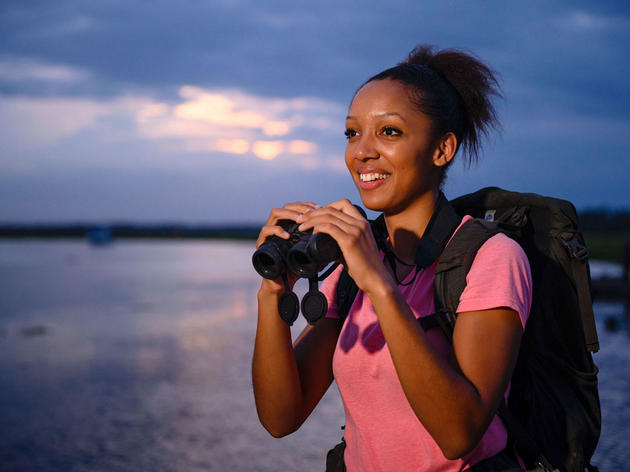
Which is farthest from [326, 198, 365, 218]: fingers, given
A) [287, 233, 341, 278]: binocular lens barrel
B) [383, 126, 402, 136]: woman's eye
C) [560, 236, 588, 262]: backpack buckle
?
[560, 236, 588, 262]: backpack buckle

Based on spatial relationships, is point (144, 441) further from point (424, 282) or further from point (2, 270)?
point (2, 270)

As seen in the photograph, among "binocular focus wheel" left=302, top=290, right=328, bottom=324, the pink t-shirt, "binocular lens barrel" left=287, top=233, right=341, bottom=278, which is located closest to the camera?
the pink t-shirt

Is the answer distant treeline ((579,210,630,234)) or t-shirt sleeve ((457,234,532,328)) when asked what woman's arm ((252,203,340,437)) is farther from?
distant treeline ((579,210,630,234))

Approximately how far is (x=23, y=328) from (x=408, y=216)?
16041 millimetres

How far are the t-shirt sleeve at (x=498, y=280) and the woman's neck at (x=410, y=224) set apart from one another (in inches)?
20.5

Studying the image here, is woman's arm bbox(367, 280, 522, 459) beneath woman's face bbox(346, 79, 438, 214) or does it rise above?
beneath

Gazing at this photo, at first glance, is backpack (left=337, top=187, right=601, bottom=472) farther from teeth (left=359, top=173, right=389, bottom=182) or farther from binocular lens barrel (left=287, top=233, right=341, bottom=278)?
Result: binocular lens barrel (left=287, top=233, right=341, bottom=278)

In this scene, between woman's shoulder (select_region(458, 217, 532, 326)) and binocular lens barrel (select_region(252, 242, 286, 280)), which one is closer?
woman's shoulder (select_region(458, 217, 532, 326))

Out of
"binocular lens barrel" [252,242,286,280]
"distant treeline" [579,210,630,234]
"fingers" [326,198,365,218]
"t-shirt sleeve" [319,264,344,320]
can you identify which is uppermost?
"fingers" [326,198,365,218]

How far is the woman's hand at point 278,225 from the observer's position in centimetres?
232

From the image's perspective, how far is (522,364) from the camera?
226cm

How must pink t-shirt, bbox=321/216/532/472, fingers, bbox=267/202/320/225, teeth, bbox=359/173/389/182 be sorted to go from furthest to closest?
teeth, bbox=359/173/389/182 → fingers, bbox=267/202/320/225 → pink t-shirt, bbox=321/216/532/472

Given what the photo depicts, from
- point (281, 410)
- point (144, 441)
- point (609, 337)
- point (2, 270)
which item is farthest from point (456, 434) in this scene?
point (2, 270)

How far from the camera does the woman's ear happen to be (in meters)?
2.52
